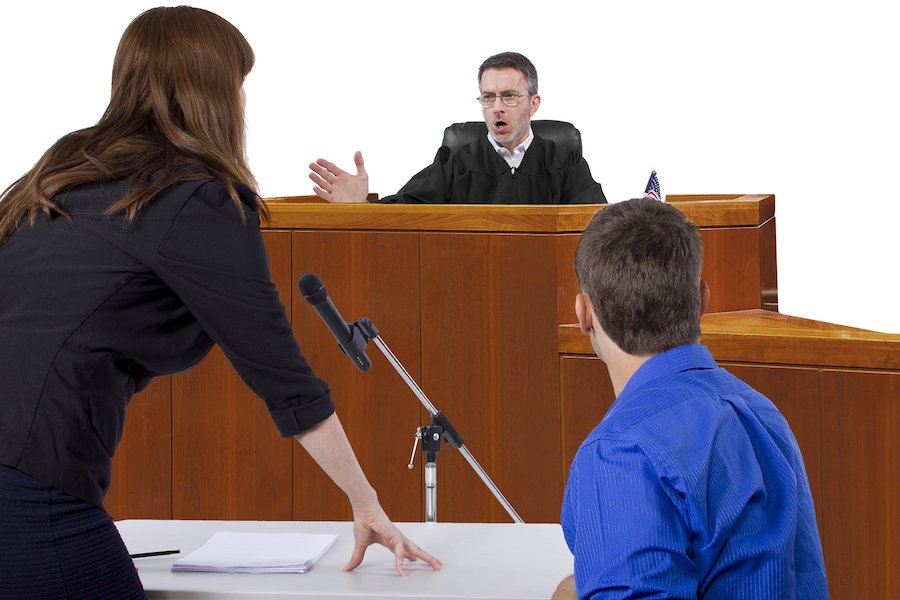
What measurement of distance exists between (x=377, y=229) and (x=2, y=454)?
7.21ft

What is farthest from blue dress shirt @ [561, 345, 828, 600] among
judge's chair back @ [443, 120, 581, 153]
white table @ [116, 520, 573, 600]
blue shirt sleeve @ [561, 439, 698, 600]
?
judge's chair back @ [443, 120, 581, 153]

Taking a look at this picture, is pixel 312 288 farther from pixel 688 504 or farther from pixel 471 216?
pixel 471 216

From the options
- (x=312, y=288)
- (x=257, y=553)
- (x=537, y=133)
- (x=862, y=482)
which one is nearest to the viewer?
(x=257, y=553)

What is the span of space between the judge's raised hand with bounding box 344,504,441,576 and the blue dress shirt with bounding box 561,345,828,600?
21.4 inches

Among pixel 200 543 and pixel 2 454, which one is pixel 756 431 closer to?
pixel 2 454

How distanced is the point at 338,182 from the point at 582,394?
4.06 ft

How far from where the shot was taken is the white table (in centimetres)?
163

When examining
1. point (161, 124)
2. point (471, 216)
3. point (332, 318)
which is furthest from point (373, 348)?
point (161, 124)

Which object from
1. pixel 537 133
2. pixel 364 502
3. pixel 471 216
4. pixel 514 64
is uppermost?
pixel 514 64

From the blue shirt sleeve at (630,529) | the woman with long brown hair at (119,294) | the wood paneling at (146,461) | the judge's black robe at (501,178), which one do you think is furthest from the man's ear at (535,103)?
the blue shirt sleeve at (630,529)

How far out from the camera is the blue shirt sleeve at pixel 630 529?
110 cm

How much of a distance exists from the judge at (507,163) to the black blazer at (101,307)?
3059 millimetres

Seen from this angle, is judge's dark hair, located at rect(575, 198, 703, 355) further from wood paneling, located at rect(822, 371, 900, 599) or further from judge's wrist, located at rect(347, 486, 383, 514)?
wood paneling, located at rect(822, 371, 900, 599)

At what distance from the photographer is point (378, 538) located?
5.70 feet
